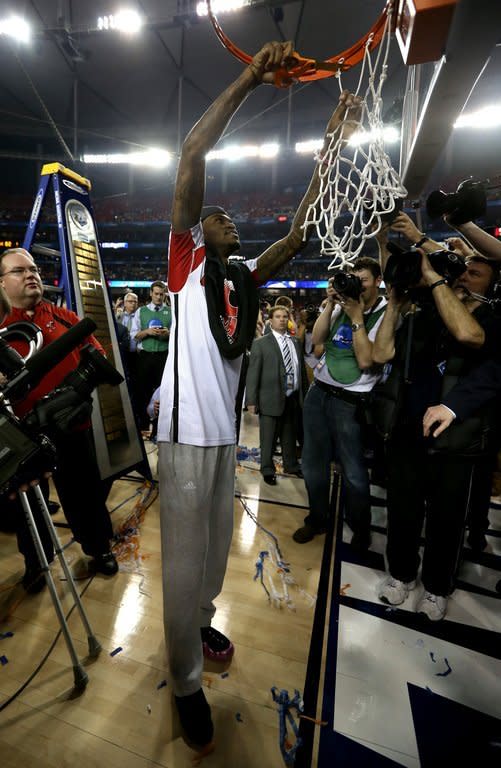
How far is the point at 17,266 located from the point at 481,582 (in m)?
3.44

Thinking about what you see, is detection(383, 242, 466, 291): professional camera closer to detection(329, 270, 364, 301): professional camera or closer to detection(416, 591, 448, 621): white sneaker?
detection(329, 270, 364, 301): professional camera

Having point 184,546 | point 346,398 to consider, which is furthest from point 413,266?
point 184,546

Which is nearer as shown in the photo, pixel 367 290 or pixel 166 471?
pixel 166 471

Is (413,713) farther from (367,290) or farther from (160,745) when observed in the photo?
(367,290)

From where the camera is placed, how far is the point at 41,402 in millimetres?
1141

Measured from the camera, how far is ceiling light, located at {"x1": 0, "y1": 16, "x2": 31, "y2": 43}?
11672mm

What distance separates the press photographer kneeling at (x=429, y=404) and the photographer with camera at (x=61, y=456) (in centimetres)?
167

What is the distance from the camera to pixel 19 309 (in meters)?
1.98

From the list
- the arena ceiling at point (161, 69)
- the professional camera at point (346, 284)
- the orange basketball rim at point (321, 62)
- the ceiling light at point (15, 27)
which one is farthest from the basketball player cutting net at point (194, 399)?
the ceiling light at point (15, 27)

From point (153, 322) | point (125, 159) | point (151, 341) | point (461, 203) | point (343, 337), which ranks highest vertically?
point (125, 159)

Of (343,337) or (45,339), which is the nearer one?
(45,339)

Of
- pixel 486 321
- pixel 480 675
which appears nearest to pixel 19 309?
pixel 486 321

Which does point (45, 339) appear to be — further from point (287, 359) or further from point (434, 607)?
point (434, 607)

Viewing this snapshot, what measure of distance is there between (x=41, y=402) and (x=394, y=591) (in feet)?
6.93
